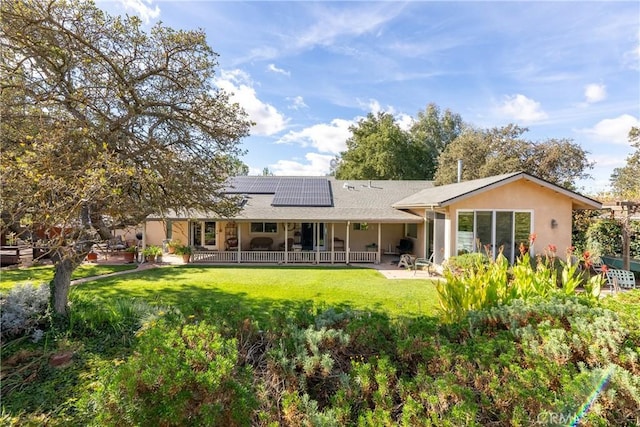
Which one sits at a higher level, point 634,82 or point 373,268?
point 634,82

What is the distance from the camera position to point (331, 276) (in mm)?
13445

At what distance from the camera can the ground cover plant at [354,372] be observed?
8.07ft

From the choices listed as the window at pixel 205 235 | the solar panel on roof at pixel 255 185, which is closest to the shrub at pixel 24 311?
the window at pixel 205 235

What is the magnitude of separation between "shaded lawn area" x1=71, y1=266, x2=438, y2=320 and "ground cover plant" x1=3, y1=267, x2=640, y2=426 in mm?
3459

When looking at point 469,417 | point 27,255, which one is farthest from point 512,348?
point 27,255

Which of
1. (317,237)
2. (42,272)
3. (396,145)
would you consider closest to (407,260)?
(317,237)

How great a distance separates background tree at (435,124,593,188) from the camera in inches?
977

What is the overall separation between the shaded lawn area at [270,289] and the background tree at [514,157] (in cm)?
1718

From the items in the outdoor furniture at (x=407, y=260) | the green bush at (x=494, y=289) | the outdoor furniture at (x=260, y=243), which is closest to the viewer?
the green bush at (x=494, y=289)

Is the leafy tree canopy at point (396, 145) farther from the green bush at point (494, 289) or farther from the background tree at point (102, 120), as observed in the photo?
the green bush at point (494, 289)

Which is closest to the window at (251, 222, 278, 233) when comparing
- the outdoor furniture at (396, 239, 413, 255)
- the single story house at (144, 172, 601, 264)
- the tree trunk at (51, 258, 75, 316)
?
the single story house at (144, 172, 601, 264)

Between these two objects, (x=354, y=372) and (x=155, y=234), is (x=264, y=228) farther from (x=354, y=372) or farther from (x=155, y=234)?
(x=354, y=372)

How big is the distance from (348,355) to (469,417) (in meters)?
1.40

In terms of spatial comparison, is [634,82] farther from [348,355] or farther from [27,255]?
[27,255]
